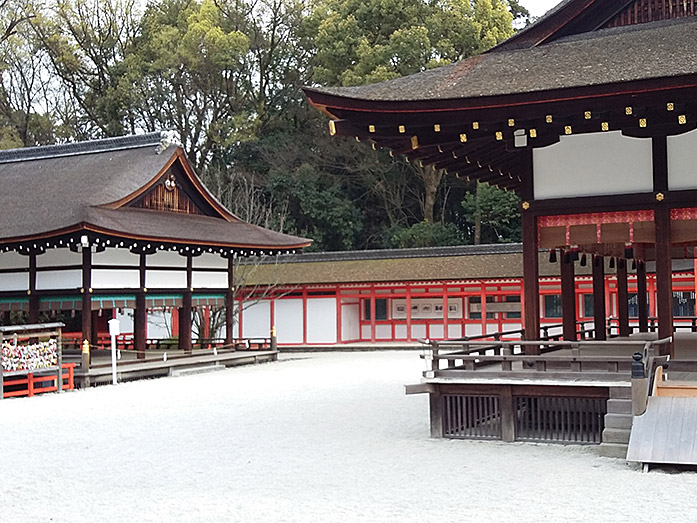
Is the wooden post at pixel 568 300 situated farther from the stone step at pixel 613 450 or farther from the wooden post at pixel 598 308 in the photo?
the stone step at pixel 613 450

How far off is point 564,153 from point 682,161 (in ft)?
4.27

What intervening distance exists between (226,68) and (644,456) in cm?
3414

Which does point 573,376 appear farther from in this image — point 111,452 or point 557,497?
point 111,452

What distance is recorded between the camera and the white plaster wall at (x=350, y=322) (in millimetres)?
29969

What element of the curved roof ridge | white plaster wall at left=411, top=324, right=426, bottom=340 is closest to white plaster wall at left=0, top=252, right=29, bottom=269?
the curved roof ridge

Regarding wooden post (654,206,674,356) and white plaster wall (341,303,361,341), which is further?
white plaster wall (341,303,361,341)

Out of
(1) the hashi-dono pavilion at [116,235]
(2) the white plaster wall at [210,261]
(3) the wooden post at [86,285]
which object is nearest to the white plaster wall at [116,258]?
(1) the hashi-dono pavilion at [116,235]

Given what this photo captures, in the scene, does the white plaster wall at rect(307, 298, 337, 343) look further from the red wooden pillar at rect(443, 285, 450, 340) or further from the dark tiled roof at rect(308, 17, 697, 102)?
the dark tiled roof at rect(308, 17, 697, 102)

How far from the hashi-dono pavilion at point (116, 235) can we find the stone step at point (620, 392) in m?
11.9

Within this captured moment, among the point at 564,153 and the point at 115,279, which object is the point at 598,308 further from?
the point at 115,279

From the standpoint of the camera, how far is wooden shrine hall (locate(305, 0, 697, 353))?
9.41 meters

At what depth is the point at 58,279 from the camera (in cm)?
1969

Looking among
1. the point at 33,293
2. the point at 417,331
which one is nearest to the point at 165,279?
the point at 33,293

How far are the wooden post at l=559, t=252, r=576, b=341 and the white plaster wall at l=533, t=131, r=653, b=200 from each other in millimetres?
1750
